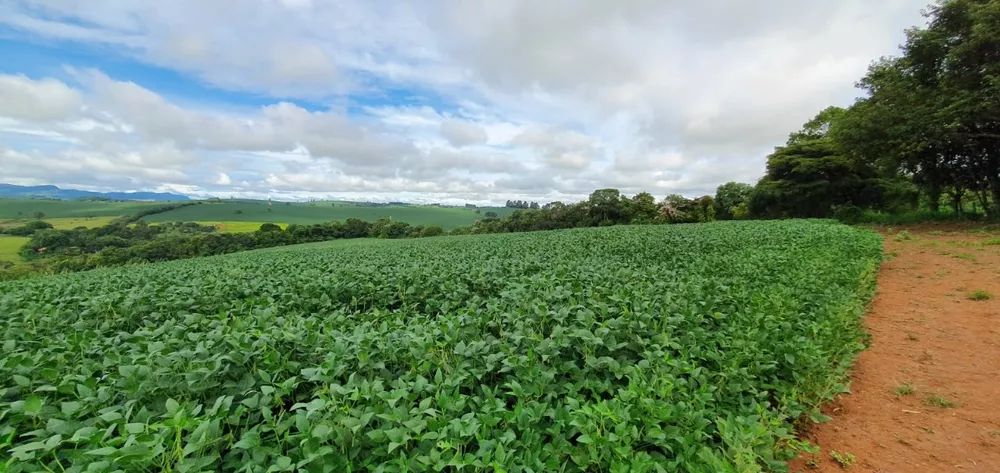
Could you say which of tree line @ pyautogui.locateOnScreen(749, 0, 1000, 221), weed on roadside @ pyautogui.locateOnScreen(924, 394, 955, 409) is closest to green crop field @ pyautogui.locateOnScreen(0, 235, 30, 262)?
weed on roadside @ pyautogui.locateOnScreen(924, 394, 955, 409)

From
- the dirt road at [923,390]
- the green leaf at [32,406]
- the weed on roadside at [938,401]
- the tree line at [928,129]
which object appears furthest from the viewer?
the tree line at [928,129]

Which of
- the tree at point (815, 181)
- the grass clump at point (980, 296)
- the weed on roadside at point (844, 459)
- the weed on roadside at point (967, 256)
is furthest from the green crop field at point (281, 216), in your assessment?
Answer: the weed on roadside at point (844, 459)

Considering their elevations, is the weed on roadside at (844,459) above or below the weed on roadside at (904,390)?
below

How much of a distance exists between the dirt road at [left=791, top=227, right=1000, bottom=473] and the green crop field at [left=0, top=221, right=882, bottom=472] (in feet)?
1.14

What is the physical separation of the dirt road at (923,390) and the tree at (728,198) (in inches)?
1423

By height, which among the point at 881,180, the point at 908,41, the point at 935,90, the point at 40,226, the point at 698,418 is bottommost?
the point at 40,226

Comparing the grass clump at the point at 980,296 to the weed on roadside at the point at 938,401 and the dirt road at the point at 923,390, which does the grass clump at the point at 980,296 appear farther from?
the weed on roadside at the point at 938,401

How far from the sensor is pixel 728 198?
42.5 m

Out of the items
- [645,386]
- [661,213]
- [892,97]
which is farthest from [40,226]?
[892,97]

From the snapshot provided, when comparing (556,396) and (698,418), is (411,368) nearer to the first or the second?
(556,396)

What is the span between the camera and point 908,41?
18062 millimetres

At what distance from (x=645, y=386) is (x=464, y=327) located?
1.64 metres

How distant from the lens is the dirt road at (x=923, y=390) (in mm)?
3201

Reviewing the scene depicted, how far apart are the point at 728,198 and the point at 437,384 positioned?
1844 inches
